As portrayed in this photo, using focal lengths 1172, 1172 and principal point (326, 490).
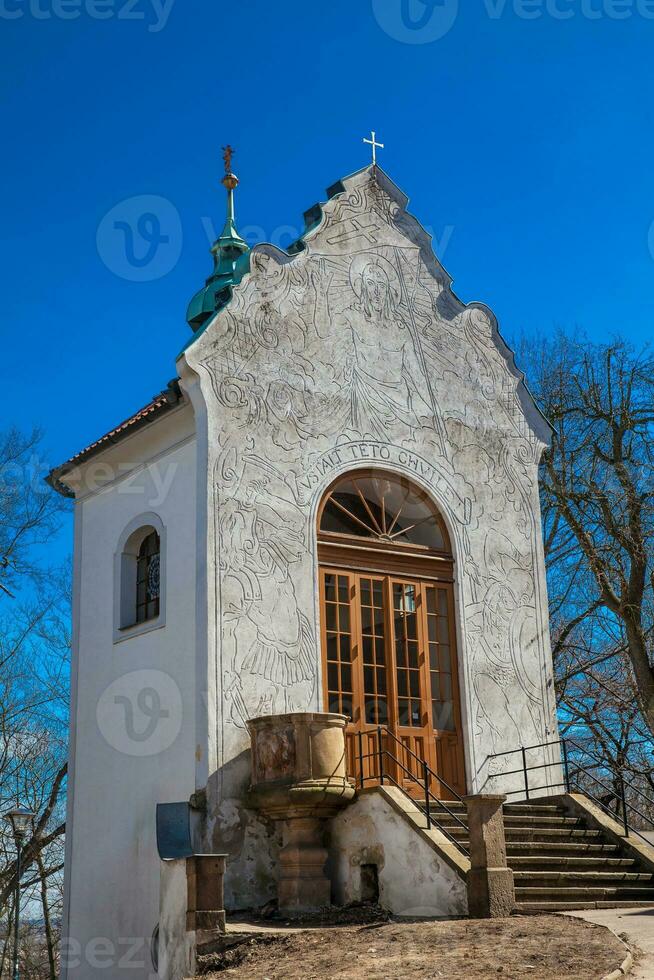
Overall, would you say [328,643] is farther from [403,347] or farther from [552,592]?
[552,592]

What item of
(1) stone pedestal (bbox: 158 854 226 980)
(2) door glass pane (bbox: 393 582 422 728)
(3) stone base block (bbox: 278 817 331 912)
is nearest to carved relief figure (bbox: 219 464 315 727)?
(3) stone base block (bbox: 278 817 331 912)

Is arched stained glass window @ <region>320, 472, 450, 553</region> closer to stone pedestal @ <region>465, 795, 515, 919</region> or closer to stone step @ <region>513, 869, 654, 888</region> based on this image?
stone pedestal @ <region>465, 795, 515, 919</region>

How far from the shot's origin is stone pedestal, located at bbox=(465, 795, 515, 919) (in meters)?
11.6

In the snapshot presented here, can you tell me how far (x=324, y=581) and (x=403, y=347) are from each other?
3.99 metres

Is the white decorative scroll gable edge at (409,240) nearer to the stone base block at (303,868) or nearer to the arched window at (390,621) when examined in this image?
the arched window at (390,621)

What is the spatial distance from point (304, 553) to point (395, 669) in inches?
80.1

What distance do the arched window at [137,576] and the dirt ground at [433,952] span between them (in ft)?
19.9

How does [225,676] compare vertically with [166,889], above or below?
above

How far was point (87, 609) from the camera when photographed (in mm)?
17375

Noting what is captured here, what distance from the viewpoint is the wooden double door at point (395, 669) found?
1520 cm

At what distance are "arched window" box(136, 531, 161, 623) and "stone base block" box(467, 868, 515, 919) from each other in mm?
6329

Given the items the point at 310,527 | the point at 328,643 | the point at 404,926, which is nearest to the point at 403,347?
the point at 310,527

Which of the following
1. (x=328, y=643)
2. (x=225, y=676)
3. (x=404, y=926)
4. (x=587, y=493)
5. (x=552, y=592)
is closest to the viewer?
(x=404, y=926)

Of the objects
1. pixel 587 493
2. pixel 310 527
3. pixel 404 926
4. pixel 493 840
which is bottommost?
pixel 404 926
